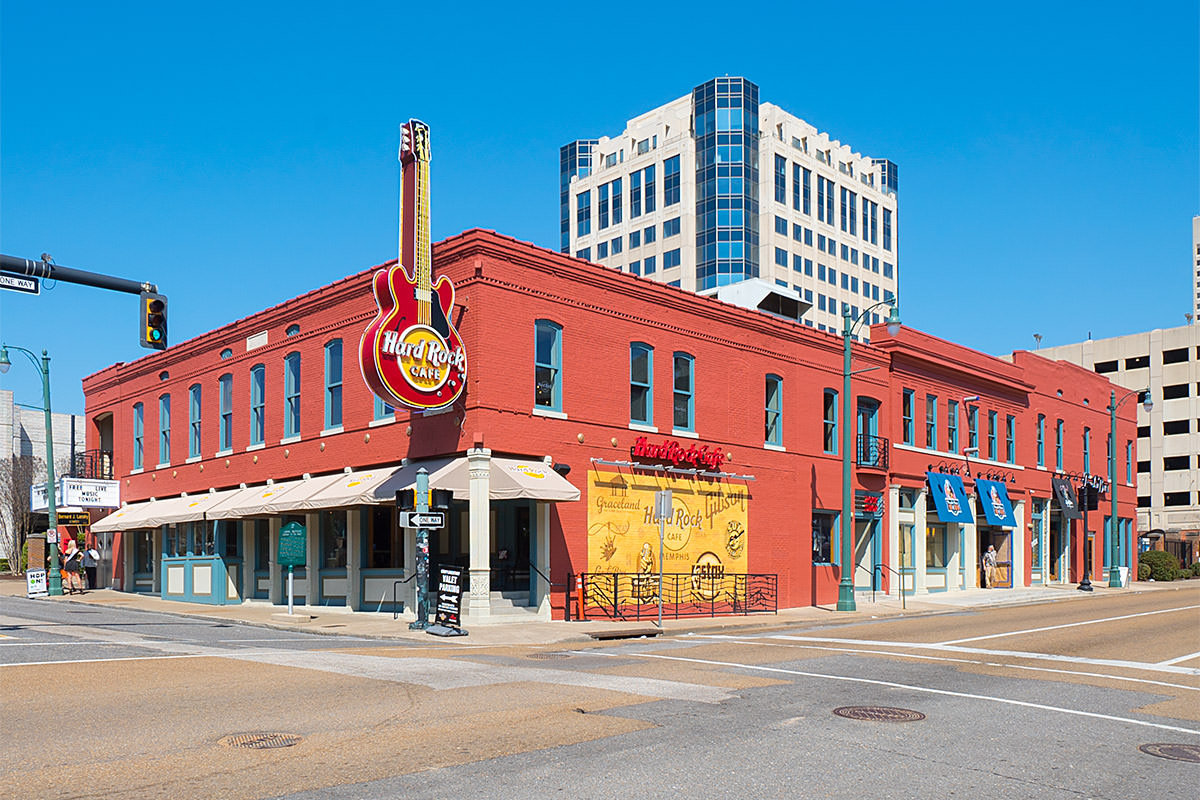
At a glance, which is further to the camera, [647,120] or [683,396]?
[647,120]

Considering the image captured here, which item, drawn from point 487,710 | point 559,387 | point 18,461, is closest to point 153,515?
point 559,387

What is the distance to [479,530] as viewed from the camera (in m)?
23.2

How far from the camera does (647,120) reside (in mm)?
99688

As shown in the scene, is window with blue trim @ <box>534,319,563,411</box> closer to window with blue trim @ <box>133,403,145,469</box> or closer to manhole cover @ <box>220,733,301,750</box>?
manhole cover @ <box>220,733,301,750</box>

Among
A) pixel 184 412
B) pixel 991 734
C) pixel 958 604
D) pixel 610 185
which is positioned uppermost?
pixel 610 185

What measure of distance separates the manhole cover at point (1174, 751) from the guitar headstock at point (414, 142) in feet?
61.7

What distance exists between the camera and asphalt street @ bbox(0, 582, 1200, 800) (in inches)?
308

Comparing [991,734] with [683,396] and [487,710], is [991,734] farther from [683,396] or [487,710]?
[683,396]

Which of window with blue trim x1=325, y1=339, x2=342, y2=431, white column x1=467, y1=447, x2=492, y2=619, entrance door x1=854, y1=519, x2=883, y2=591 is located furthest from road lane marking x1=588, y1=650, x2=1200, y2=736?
entrance door x1=854, y1=519, x2=883, y2=591

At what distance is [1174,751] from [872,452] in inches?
1048

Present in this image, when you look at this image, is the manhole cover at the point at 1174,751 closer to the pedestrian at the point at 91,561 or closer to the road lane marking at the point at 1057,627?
the road lane marking at the point at 1057,627

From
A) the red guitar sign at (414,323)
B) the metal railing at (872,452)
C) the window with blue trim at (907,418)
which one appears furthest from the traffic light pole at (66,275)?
the window with blue trim at (907,418)

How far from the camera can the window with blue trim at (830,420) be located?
113 feet

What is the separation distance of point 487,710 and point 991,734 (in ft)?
15.7
